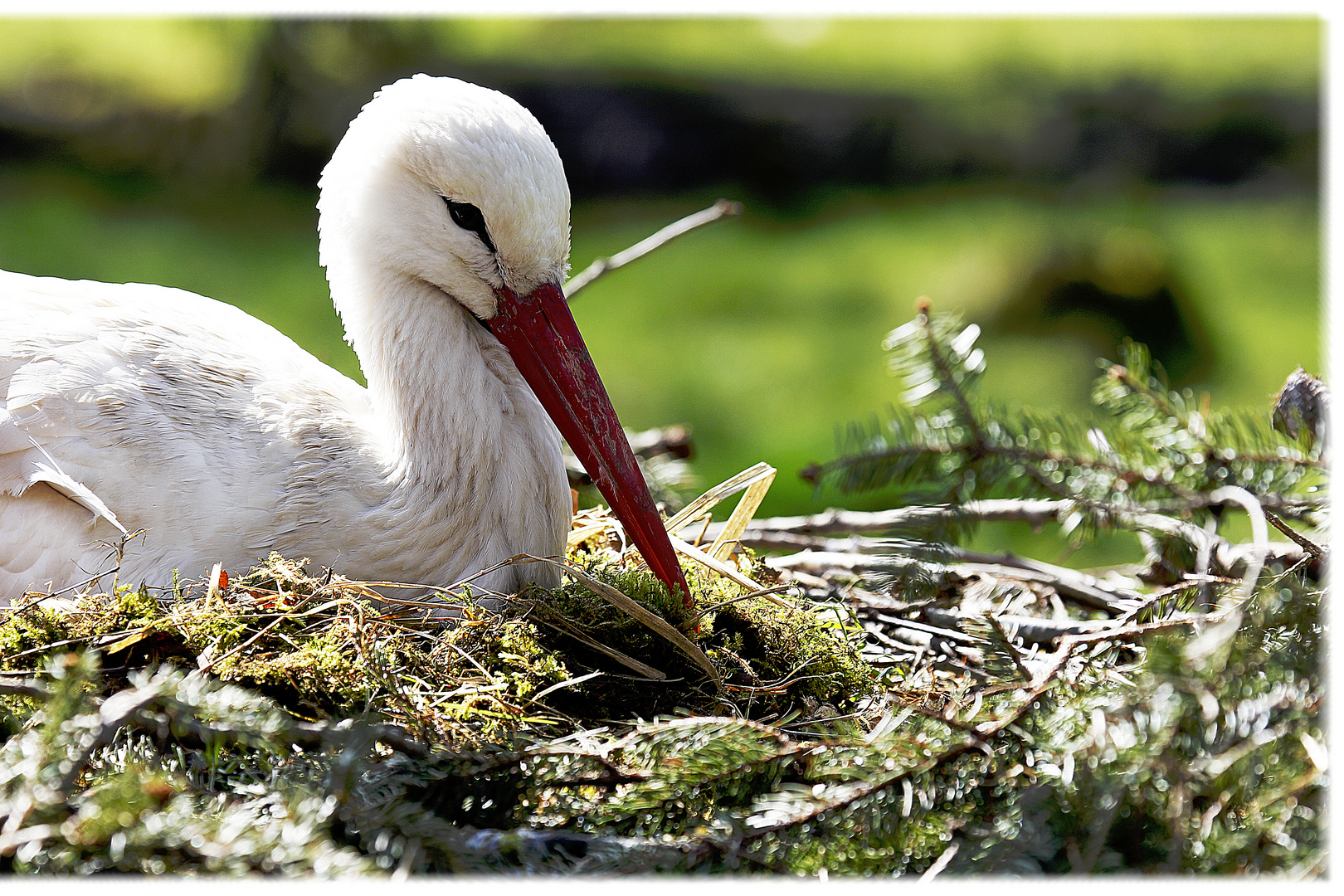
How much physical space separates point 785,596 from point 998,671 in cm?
46

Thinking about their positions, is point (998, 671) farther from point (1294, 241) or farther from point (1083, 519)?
point (1294, 241)

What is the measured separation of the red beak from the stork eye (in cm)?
8

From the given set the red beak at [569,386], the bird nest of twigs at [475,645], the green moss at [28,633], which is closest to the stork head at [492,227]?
the red beak at [569,386]

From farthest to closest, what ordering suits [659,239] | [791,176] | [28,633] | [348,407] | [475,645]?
[791,176] < [659,239] < [348,407] < [475,645] < [28,633]

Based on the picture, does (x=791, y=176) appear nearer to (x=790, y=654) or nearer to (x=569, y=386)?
(x=569, y=386)

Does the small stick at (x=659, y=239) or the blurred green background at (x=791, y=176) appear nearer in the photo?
the small stick at (x=659, y=239)

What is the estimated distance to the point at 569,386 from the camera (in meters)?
1.53

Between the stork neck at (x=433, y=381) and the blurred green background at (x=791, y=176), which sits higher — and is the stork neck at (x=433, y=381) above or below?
below

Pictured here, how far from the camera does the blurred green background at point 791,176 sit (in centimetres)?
520

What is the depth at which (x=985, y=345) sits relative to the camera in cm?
513

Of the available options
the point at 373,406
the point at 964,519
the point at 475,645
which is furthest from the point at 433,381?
the point at 964,519

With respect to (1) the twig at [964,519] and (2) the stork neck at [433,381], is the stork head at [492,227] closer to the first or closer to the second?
(2) the stork neck at [433,381]

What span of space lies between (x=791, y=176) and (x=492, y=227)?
5.48 m

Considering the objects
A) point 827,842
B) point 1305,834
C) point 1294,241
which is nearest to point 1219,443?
point 1305,834
